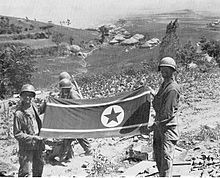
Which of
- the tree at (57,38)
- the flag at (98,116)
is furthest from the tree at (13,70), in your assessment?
the tree at (57,38)

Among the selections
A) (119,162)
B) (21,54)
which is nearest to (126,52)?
(21,54)

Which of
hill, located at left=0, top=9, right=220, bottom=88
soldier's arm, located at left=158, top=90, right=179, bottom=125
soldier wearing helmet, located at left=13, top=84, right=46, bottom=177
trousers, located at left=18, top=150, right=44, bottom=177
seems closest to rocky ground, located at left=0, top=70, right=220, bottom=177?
soldier's arm, located at left=158, top=90, right=179, bottom=125

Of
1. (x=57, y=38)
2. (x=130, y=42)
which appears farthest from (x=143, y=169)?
(x=57, y=38)

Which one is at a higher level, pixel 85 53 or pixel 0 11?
pixel 0 11

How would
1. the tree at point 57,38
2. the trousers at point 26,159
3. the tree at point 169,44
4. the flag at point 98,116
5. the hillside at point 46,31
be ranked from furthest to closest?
the hillside at point 46,31 → the tree at point 57,38 → the tree at point 169,44 → the flag at point 98,116 → the trousers at point 26,159

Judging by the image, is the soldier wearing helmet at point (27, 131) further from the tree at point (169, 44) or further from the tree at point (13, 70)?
the tree at point (169, 44)

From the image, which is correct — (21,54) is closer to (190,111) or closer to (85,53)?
(190,111)
